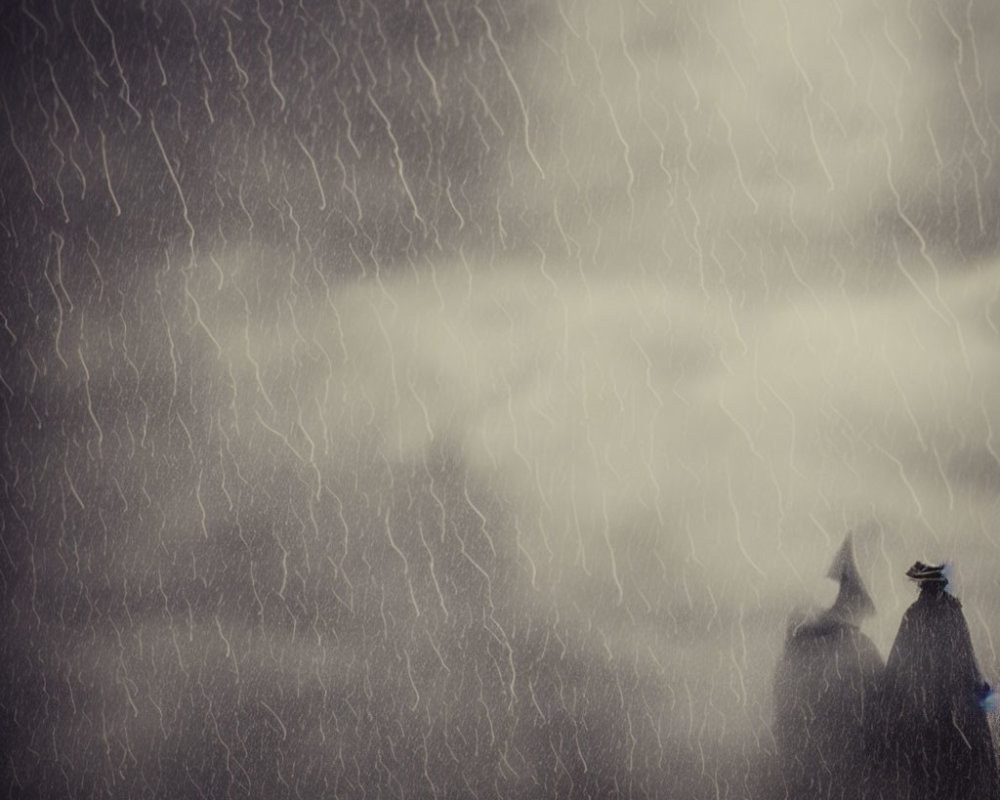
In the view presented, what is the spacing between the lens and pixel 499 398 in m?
1.76

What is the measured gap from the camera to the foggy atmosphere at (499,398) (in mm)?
1616

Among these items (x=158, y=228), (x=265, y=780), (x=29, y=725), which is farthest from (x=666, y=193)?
(x=29, y=725)

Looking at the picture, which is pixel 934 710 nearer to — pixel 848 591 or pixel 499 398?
pixel 848 591

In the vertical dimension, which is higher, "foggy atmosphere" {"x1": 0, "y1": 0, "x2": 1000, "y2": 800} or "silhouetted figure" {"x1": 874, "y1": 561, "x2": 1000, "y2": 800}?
"foggy atmosphere" {"x1": 0, "y1": 0, "x2": 1000, "y2": 800}

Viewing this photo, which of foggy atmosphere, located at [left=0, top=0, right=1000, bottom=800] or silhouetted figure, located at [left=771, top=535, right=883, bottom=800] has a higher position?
foggy atmosphere, located at [left=0, top=0, right=1000, bottom=800]

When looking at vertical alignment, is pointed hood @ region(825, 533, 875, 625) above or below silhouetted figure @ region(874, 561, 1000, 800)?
above

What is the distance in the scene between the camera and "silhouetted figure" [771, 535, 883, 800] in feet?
5.22

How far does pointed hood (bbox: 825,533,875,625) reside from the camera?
1594 mm

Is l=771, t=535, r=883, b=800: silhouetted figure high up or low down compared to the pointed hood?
down

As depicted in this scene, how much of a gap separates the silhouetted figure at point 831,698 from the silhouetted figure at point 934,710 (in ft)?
0.14

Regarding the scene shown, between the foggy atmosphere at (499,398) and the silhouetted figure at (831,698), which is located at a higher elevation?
the foggy atmosphere at (499,398)

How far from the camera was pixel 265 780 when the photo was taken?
1706 mm

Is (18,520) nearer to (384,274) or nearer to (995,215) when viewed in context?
(384,274)

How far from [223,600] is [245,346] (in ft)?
1.81
